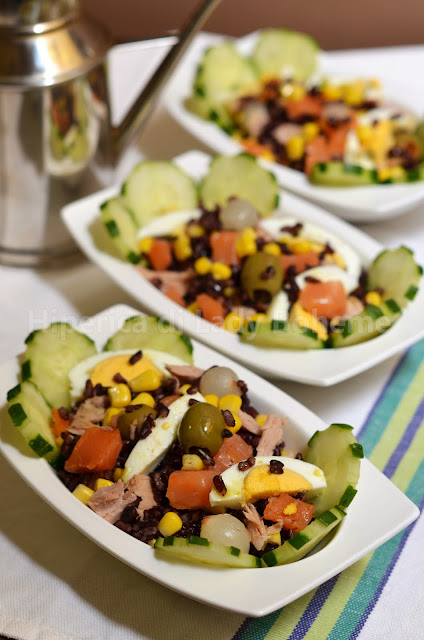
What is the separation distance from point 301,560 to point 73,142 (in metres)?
1.34

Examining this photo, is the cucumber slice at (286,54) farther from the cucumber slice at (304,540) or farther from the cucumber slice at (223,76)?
the cucumber slice at (304,540)

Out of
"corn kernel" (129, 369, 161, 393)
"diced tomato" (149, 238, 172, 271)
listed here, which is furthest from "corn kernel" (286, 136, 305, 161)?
"corn kernel" (129, 369, 161, 393)

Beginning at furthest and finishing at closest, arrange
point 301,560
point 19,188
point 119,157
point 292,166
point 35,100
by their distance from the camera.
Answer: point 292,166 < point 119,157 < point 19,188 < point 35,100 < point 301,560

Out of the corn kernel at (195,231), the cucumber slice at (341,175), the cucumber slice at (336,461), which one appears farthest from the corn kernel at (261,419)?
the cucumber slice at (341,175)

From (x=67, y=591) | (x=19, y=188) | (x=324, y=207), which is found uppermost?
(x=19, y=188)

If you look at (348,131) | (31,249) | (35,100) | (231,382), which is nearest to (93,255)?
(31,249)

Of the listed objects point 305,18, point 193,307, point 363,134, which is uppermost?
point 363,134

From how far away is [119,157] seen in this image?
2396 millimetres

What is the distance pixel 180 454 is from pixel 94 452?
0.56 ft

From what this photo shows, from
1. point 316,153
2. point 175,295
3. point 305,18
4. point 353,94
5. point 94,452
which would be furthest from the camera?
point 305,18

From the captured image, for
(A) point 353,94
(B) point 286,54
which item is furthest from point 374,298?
(B) point 286,54

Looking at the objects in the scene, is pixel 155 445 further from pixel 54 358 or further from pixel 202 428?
pixel 54 358

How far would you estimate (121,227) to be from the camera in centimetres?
215

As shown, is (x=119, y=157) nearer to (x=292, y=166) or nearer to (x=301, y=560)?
(x=292, y=166)
